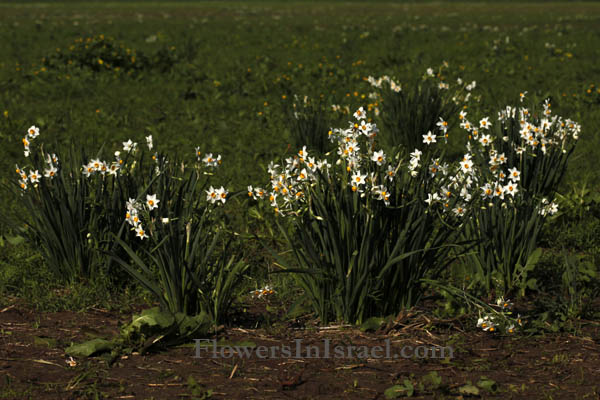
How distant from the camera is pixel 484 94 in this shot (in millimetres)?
11133

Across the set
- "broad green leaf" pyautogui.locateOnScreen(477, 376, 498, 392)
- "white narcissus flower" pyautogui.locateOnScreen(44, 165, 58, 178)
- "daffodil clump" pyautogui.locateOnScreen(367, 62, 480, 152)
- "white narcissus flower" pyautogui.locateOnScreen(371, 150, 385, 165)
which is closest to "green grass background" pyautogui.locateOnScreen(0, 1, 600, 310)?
"daffodil clump" pyautogui.locateOnScreen(367, 62, 480, 152)

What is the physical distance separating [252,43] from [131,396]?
43.5ft

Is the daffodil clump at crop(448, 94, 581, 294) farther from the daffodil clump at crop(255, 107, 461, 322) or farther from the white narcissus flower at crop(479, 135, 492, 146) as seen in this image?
the daffodil clump at crop(255, 107, 461, 322)

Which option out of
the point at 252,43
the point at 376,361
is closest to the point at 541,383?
the point at 376,361

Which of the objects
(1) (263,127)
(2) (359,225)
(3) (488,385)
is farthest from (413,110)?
(3) (488,385)

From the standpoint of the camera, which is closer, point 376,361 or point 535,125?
point 376,361

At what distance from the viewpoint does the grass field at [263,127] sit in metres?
3.48

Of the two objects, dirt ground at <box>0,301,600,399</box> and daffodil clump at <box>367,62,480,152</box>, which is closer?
dirt ground at <box>0,301,600,399</box>

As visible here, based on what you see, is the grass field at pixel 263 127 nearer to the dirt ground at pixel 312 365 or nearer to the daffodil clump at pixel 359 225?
the dirt ground at pixel 312 365

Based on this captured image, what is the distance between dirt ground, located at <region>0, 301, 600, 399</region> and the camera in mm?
3227

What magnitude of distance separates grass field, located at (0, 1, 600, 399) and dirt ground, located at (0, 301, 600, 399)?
1 cm

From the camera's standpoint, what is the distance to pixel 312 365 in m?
3.52

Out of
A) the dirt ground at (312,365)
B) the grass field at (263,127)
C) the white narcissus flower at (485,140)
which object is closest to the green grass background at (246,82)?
the grass field at (263,127)

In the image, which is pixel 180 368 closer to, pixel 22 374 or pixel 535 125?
A: pixel 22 374
